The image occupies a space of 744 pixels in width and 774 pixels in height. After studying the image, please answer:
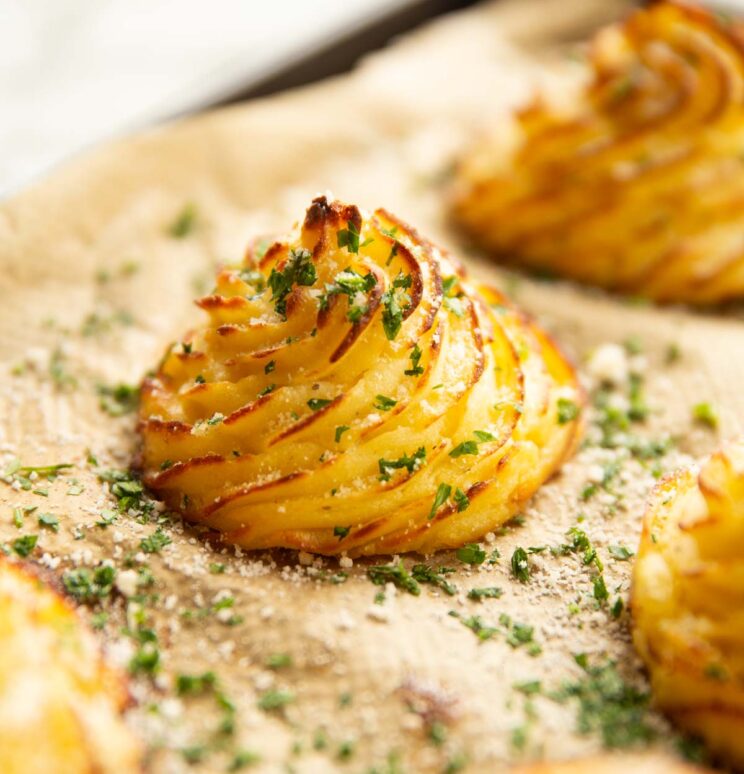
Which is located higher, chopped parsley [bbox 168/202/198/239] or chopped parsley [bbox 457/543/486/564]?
chopped parsley [bbox 168/202/198/239]

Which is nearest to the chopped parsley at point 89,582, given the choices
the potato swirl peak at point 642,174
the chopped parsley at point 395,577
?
the chopped parsley at point 395,577

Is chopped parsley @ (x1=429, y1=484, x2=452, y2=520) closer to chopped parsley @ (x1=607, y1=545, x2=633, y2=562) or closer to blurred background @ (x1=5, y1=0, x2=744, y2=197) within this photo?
chopped parsley @ (x1=607, y1=545, x2=633, y2=562)

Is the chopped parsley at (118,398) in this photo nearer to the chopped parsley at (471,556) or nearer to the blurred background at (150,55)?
A: the chopped parsley at (471,556)

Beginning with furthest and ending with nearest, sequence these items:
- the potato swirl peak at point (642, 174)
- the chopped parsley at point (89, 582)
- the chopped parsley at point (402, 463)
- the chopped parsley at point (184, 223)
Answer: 1. the chopped parsley at point (184, 223)
2. the potato swirl peak at point (642, 174)
3. the chopped parsley at point (402, 463)
4. the chopped parsley at point (89, 582)

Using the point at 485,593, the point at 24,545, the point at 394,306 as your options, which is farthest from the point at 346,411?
the point at 24,545

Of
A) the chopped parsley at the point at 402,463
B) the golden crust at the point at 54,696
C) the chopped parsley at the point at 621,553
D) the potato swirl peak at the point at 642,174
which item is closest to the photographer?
the golden crust at the point at 54,696

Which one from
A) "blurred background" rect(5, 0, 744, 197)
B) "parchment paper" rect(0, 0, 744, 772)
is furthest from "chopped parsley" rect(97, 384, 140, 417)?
"blurred background" rect(5, 0, 744, 197)

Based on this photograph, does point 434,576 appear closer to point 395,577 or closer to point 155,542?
point 395,577

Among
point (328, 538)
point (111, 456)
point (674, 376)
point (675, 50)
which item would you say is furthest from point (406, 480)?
point (675, 50)
